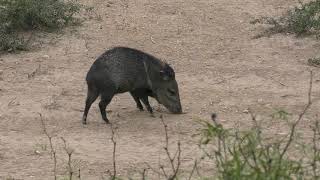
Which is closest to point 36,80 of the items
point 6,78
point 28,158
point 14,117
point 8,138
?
point 6,78

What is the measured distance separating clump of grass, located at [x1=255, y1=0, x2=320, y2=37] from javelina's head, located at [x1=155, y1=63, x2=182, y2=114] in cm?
311

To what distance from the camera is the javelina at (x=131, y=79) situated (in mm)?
7727

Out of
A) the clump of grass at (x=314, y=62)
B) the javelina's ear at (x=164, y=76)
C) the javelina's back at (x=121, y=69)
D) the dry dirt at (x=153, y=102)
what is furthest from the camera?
the clump of grass at (x=314, y=62)

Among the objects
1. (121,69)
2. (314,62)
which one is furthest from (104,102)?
(314,62)

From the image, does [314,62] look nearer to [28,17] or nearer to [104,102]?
[104,102]

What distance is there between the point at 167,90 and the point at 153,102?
644mm

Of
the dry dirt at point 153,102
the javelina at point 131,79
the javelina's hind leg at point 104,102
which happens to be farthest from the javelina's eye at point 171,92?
the javelina's hind leg at point 104,102

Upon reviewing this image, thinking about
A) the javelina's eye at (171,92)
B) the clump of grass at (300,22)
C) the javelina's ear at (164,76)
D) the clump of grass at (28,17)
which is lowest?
the clump of grass at (28,17)

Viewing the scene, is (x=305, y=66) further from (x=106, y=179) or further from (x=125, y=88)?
(x=106, y=179)

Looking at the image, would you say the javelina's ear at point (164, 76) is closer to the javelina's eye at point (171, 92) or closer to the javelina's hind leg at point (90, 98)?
the javelina's eye at point (171, 92)

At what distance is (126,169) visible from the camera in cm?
634

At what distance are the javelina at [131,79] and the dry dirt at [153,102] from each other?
0.21 m

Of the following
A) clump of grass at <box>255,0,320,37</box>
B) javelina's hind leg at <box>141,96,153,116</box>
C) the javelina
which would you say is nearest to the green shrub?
clump of grass at <box>255,0,320,37</box>

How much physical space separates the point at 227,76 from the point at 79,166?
340 cm
